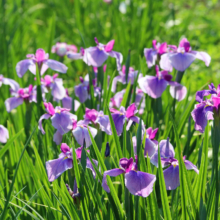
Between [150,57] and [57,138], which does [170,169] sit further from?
[150,57]

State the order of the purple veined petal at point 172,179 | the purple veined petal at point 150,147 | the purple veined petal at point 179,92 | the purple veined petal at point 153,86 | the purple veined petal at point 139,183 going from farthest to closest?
the purple veined petal at point 179,92 → the purple veined petal at point 153,86 → the purple veined petal at point 150,147 → the purple veined petal at point 172,179 → the purple veined petal at point 139,183

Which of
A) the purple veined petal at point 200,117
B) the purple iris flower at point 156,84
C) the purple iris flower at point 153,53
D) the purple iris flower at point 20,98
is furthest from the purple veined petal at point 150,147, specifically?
the purple iris flower at point 20,98

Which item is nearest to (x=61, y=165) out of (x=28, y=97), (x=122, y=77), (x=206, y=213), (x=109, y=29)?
(x=206, y=213)

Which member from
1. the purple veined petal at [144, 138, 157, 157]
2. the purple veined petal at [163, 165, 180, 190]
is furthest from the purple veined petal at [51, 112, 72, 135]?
the purple veined petal at [163, 165, 180, 190]

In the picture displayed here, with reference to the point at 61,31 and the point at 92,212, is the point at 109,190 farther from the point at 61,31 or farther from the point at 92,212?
the point at 61,31

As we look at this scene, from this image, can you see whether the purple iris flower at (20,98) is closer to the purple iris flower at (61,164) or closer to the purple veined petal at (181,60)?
the purple iris flower at (61,164)

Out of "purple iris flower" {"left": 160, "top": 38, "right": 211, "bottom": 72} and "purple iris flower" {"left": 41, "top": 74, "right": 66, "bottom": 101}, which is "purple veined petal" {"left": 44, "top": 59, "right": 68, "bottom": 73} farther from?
"purple iris flower" {"left": 160, "top": 38, "right": 211, "bottom": 72}
